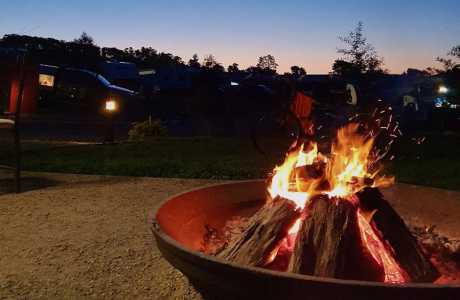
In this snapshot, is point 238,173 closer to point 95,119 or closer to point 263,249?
point 263,249

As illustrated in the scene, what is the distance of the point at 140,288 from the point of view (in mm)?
3176

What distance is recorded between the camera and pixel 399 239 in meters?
2.57

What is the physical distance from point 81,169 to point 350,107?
5025mm

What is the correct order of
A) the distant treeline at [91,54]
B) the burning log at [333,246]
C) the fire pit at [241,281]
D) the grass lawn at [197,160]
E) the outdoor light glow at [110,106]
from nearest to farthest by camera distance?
the fire pit at [241,281] → the burning log at [333,246] → the grass lawn at [197,160] → the outdoor light glow at [110,106] → the distant treeline at [91,54]

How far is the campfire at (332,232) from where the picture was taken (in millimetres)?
2443

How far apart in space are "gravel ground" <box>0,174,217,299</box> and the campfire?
0.68m

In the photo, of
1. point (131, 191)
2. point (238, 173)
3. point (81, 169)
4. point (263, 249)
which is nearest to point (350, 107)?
point (263, 249)

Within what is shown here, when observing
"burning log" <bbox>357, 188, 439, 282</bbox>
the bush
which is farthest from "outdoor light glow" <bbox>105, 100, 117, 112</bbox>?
"burning log" <bbox>357, 188, 439, 282</bbox>

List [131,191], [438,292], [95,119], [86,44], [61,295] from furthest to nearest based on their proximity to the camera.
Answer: [86,44]
[95,119]
[131,191]
[61,295]
[438,292]

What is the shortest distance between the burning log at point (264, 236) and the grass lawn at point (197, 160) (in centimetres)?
327

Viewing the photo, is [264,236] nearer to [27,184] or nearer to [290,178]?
[290,178]

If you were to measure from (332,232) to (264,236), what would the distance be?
348 mm

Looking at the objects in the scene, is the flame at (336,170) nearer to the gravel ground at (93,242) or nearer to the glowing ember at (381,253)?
the glowing ember at (381,253)

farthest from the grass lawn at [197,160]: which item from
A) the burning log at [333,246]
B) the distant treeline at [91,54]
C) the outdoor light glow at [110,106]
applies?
the distant treeline at [91,54]
